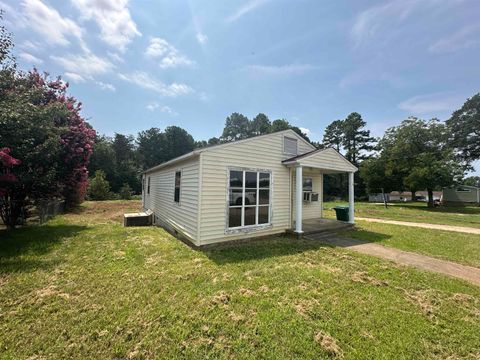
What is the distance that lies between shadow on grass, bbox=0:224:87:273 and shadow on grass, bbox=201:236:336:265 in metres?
3.73

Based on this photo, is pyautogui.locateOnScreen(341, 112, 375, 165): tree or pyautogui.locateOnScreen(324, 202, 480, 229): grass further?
pyautogui.locateOnScreen(341, 112, 375, 165): tree

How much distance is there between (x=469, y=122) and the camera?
92.4 ft

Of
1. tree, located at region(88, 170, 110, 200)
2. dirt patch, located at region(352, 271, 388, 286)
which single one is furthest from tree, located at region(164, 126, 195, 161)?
dirt patch, located at region(352, 271, 388, 286)

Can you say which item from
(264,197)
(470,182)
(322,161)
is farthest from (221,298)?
(470,182)

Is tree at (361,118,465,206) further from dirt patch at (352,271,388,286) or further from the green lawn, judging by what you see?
dirt patch at (352,271,388,286)

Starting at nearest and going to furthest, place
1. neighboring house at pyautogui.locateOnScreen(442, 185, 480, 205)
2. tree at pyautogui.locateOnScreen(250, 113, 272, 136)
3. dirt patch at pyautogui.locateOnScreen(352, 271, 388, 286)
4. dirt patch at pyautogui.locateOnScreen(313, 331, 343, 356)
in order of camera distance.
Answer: dirt patch at pyautogui.locateOnScreen(313, 331, 343, 356), dirt patch at pyautogui.locateOnScreen(352, 271, 388, 286), neighboring house at pyautogui.locateOnScreen(442, 185, 480, 205), tree at pyautogui.locateOnScreen(250, 113, 272, 136)

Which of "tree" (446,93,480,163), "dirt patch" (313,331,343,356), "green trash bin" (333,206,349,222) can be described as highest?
"tree" (446,93,480,163)

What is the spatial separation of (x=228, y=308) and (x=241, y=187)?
401cm

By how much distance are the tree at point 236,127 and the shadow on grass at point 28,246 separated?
47420mm

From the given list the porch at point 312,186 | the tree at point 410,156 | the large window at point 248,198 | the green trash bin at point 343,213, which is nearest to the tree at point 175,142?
the tree at point 410,156

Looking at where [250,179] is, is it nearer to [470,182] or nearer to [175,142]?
[175,142]

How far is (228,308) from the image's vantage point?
3.25m

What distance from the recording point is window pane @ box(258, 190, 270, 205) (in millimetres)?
7303

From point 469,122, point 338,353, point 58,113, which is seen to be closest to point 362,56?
point 338,353
